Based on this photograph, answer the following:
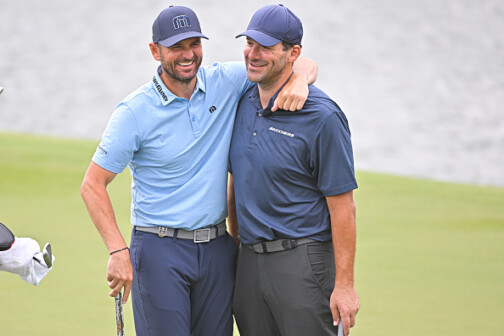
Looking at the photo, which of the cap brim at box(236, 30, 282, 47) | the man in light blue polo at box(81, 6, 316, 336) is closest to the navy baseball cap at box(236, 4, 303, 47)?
the cap brim at box(236, 30, 282, 47)

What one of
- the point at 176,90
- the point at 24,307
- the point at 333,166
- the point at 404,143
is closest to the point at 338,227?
the point at 333,166

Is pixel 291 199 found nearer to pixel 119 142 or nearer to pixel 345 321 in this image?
pixel 345 321

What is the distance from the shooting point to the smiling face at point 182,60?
254 cm

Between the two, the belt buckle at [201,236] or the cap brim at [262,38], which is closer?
the cap brim at [262,38]

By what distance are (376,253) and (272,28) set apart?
106 inches

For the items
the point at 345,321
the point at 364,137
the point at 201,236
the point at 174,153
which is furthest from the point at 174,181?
the point at 364,137

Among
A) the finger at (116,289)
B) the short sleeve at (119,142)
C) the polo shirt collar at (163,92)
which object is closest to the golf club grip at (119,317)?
the finger at (116,289)

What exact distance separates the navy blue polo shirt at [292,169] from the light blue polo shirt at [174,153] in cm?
8

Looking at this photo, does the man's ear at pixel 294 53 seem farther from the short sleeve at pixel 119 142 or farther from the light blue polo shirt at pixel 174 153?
the short sleeve at pixel 119 142

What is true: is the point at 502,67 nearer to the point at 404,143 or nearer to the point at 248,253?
the point at 404,143

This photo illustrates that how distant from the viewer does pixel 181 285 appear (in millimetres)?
2586

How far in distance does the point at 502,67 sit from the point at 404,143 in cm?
275

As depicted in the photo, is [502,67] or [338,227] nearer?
[338,227]

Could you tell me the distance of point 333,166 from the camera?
7.91 ft
